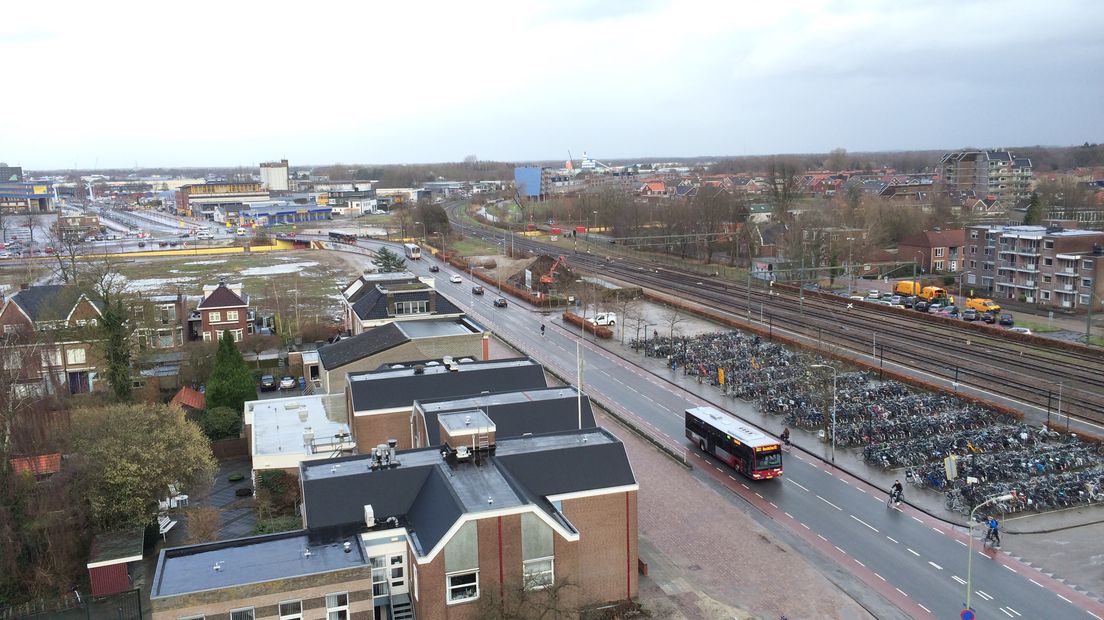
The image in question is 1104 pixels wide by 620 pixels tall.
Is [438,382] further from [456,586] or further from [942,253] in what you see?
[942,253]

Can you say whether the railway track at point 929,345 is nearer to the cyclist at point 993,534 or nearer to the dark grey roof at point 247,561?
the cyclist at point 993,534

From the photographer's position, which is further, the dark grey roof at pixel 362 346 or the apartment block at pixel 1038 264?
the apartment block at pixel 1038 264

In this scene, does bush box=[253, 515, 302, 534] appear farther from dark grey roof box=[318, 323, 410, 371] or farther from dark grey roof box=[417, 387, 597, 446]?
dark grey roof box=[318, 323, 410, 371]

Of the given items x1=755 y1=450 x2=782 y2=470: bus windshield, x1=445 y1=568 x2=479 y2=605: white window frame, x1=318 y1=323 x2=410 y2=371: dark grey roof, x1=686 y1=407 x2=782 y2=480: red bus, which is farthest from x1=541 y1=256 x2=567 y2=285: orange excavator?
x1=445 y1=568 x2=479 y2=605: white window frame

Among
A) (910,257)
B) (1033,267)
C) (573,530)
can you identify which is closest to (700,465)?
(573,530)

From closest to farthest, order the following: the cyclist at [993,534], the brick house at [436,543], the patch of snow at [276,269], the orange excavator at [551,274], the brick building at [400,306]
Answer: the brick house at [436,543]
the cyclist at [993,534]
the brick building at [400,306]
the orange excavator at [551,274]
the patch of snow at [276,269]

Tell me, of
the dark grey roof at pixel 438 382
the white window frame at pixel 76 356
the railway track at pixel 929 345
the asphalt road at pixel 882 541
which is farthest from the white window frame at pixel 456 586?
the white window frame at pixel 76 356
